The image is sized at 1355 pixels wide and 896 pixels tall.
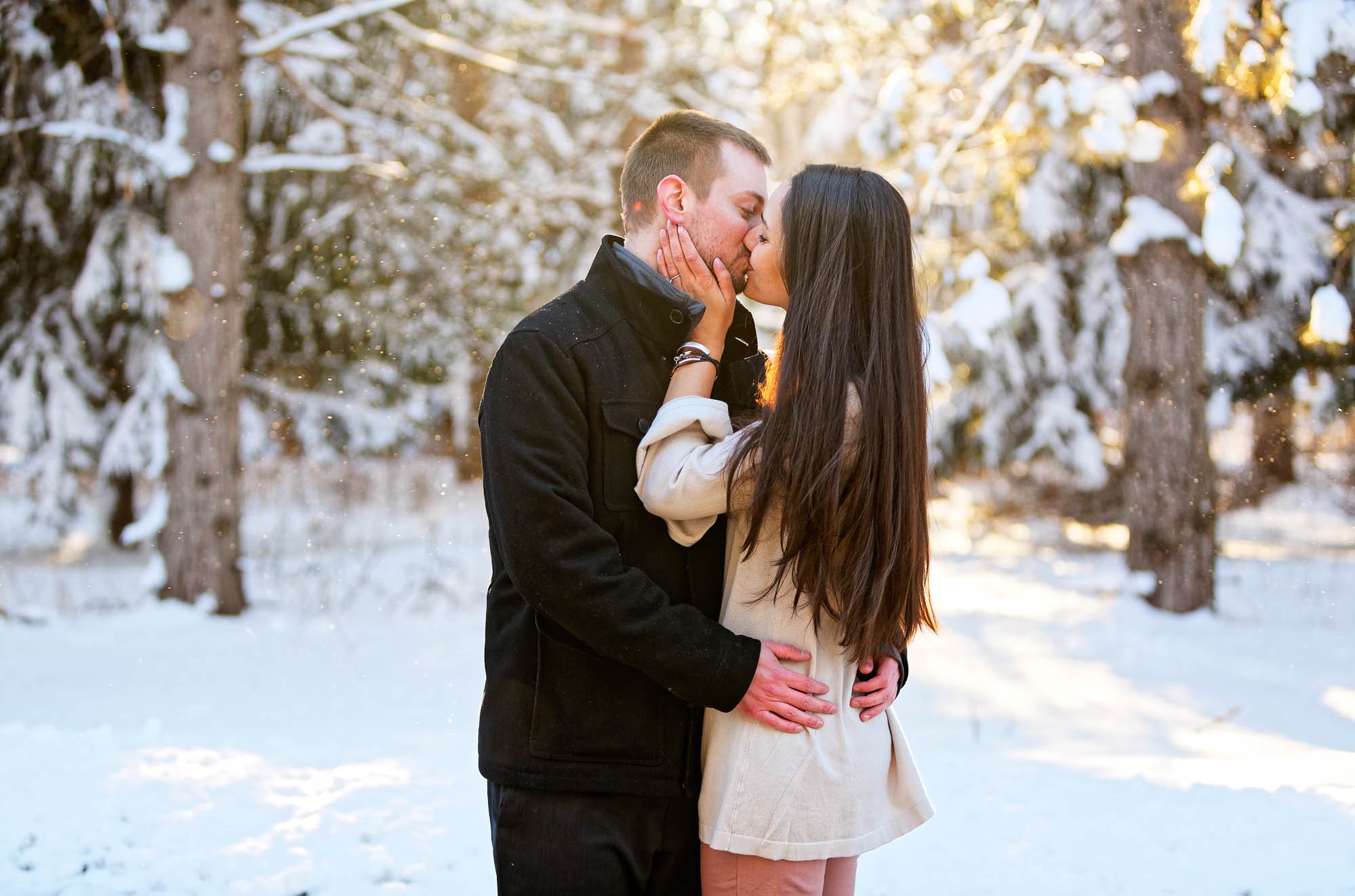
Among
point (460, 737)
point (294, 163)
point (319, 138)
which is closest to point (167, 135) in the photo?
point (294, 163)

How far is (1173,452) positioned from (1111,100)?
306 centimetres

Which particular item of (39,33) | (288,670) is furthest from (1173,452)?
(39,33)

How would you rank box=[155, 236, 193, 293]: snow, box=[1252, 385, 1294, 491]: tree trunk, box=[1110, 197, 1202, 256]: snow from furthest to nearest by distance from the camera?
box=[1252, 385, 1294, 491]: tree trunk → box=[1110, 197, 1202, 256]: snow → box=[155, 236, 193, 293]: snow

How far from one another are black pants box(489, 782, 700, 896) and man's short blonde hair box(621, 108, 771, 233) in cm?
131

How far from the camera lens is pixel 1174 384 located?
8.56 metres

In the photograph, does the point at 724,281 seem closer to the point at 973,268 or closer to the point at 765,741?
the point at 765,741

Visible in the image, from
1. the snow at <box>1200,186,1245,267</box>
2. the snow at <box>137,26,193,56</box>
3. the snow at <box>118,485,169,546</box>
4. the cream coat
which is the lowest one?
the snow at <box>118,485,169,546</box>

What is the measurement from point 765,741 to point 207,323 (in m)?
7.47

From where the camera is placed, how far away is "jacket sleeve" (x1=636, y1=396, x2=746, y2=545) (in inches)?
79.4

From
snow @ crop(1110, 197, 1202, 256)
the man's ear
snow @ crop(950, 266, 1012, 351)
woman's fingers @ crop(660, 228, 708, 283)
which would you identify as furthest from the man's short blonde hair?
snow @ crop(1110, 197, 1202, 256)

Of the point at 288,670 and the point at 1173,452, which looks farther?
the point at 1173,452

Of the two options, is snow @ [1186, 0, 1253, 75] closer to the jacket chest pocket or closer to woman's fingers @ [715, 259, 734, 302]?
woman's fingers @ [715, 259, 734, 302]

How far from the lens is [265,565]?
11.4 meters

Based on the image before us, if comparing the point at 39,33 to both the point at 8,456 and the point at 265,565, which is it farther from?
the point at 8,456
